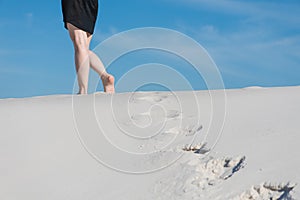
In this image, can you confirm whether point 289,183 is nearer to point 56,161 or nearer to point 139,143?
point 139,143

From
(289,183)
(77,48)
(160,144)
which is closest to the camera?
(289,183)

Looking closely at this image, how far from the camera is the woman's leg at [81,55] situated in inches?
174

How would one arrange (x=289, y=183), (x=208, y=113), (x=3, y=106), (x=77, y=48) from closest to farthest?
(x=289, y=183)
(x=208, y=113)
(x=3, y=106)
(x=77, y=48)

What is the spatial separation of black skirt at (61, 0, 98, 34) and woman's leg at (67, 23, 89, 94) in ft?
Answer: 0.17

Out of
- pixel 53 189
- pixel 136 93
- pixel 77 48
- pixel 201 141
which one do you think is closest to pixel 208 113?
pixel 201 141

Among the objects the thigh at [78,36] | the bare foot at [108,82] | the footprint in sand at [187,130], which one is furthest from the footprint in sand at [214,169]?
the thigh at [78,36]

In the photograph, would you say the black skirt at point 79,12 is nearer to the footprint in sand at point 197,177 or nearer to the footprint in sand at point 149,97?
the footprint in sand at point 149,97

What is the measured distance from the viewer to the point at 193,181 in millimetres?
2482

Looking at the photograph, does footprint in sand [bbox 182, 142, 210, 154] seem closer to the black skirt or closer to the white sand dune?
the white sand dune

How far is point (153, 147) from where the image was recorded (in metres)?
3.07

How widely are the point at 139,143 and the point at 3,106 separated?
1505 mm

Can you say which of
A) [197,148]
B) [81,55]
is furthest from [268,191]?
[81,55]

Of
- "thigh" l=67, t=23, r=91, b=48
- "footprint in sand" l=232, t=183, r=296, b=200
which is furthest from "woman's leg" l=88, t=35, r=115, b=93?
"footprint in sand" l=232, t=183, r=296, b=200

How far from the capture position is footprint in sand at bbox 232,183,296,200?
2.16 m
